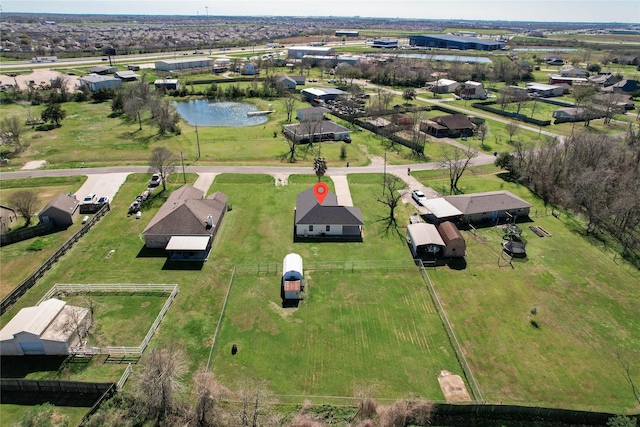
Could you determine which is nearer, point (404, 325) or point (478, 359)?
point (478, 359)

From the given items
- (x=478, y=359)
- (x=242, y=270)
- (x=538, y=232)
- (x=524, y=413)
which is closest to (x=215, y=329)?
(x=242, y=270)

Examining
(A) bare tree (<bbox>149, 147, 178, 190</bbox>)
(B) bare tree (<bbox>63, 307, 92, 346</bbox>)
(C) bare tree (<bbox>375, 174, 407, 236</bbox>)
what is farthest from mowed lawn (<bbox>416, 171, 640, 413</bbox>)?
(A) bare tree (<bbox>149, 147, 178, 190</bbox>)

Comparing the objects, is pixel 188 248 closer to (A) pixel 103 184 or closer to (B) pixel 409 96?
(A) pixel 103 184

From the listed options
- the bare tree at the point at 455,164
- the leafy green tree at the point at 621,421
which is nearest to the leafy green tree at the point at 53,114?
the bare tree at the point at 455,164

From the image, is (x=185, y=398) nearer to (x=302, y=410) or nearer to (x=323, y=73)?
(x=302, y=410)

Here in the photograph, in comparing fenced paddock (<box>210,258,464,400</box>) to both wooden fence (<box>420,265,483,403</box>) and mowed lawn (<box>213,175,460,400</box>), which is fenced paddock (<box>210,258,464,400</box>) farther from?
wooden fence (<box>420,265,483,403</box>)

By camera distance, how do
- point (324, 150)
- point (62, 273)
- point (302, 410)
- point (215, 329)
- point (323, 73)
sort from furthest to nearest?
point (323, 73) → point (324, 150) → point (62, 273) → point (215, 329) → point (302, 410)
